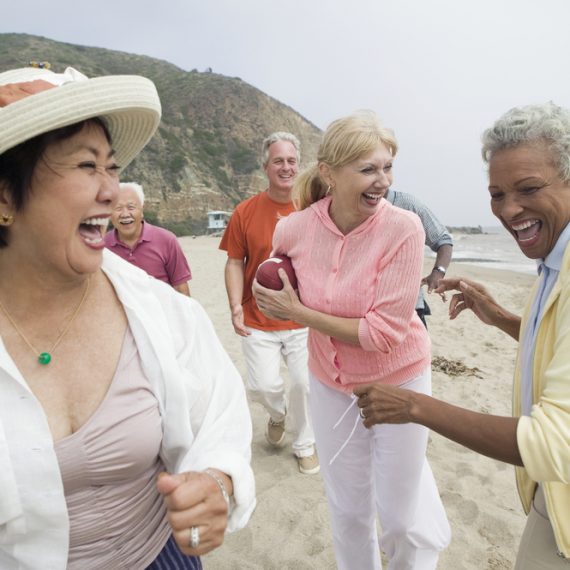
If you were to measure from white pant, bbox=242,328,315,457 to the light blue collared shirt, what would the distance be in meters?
2.37

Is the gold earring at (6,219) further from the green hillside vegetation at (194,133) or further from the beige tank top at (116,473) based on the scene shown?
the green hillside vegetation at (194,133)

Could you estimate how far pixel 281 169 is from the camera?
13.0 ft

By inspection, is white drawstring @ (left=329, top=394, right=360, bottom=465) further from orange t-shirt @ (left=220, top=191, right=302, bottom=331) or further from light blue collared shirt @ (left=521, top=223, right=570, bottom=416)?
orange t-shirt @ (left=220, top=191, right=302, bottom=331)

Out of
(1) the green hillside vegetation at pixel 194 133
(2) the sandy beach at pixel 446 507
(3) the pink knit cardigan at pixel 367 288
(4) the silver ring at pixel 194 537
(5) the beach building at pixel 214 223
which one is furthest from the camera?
(1) the green hillside vegetation at pixel 194 133

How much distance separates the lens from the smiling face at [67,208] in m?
1.37

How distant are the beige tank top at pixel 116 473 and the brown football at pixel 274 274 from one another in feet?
3.47

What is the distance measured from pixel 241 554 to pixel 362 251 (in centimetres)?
224

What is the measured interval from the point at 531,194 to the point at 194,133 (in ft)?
207

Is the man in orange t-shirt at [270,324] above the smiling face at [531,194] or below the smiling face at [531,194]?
below

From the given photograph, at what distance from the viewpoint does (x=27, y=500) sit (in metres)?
1.28

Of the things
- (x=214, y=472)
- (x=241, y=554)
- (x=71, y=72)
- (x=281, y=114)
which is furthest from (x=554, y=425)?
(x=281, y=114)

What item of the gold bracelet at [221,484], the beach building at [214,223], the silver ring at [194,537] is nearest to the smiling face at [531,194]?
the gold bracelet at [221,484]

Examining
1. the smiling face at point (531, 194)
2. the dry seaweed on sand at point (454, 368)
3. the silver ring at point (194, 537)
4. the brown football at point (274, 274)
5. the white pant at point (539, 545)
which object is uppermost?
the smiling face at point (531, 194)

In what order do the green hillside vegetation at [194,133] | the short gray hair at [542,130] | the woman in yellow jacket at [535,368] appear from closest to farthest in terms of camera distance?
1. the woman in yellow jacket at [535,368]
2. the short gray hair at [542,130]
3. the green hillside vegetation at [194,133]
